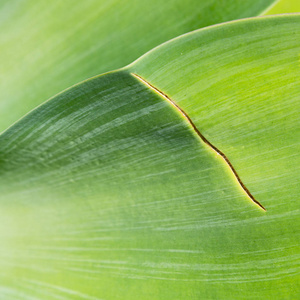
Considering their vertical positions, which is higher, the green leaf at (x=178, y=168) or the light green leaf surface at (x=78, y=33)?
the light green leaf surface at (x=78, y=33)

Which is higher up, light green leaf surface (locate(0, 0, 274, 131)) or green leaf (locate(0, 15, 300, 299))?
light green leaf surface (locate(0, 0, 274, 131))

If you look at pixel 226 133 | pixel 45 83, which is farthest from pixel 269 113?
pixel 45 83

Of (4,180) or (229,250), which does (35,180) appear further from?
(229,250)

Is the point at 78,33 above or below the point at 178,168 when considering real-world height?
above
